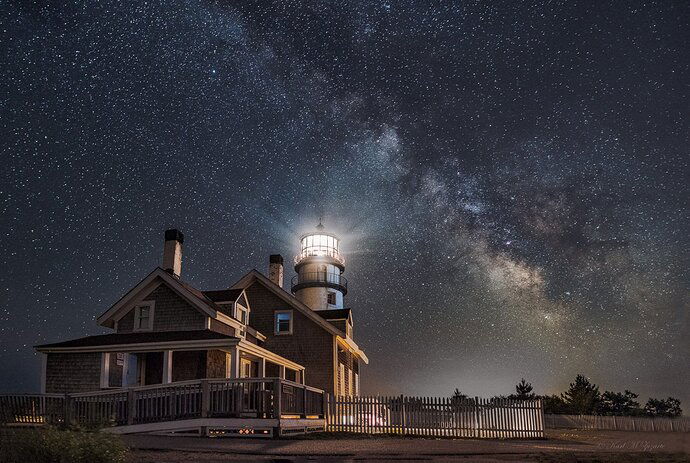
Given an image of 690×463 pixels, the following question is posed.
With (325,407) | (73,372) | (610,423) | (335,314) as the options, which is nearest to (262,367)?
(325,407)

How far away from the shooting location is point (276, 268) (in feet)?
120

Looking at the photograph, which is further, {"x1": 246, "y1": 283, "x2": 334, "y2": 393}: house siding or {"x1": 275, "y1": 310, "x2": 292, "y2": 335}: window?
{"x1": 275, "y1": 310, "x2": 292, "y2": 335}: window

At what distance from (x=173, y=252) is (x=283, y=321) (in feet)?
21.9

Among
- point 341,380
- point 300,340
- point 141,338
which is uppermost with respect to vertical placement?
point 300,340

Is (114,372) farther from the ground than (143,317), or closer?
closer

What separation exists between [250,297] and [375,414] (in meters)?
11.7

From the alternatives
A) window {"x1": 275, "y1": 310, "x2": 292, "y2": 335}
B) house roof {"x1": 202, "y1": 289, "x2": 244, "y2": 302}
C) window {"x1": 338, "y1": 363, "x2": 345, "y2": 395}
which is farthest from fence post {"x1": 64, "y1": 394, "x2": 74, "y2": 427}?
window {"x1": 338, "y1": 363, "x2": 345, "y2": 395}

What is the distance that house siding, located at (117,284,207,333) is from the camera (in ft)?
87.0

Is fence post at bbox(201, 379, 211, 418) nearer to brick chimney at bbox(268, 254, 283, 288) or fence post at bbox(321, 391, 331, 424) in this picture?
fence post at bbox(321, 391, 331, 424)

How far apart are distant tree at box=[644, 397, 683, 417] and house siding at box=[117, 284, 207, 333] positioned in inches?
2486

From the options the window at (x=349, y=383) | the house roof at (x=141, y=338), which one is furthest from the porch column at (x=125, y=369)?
the window at (x=349, y=383)

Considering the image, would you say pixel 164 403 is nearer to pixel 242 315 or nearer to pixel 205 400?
pixel 205 400

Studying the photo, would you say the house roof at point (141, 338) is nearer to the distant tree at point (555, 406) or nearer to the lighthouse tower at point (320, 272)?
the lighthouse tower at point (320, 272)

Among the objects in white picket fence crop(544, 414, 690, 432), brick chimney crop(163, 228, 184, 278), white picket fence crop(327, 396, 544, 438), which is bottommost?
white picket fence crop(544, 414, 690, 432)
